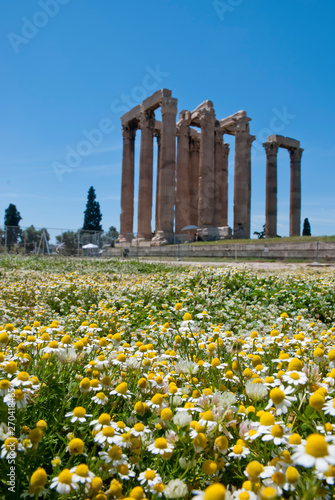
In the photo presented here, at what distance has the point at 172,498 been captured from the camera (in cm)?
163

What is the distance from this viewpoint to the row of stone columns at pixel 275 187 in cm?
3981

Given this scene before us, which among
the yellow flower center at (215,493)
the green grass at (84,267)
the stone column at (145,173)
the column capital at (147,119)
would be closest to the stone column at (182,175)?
the stone column at (145,173)

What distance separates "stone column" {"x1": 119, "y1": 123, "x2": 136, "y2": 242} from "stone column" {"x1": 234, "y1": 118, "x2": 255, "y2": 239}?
1093 cm

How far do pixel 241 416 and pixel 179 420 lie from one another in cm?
56

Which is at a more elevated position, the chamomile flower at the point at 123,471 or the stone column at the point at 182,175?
the stone column at the point at 182,175

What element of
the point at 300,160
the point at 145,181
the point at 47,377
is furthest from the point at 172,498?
the point at 300,160

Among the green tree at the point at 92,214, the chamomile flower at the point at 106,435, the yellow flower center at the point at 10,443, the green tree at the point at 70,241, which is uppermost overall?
the green tree at the point at 92,214

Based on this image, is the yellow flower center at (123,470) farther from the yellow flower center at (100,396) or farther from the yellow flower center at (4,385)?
the yellow flower center at (4,385)

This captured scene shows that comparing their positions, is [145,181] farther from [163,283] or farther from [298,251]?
[163,283]

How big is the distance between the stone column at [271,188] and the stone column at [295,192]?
2.86m

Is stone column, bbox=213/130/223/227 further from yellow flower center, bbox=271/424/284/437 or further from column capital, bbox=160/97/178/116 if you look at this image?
yellow flower center, bbox=271/424/284/437

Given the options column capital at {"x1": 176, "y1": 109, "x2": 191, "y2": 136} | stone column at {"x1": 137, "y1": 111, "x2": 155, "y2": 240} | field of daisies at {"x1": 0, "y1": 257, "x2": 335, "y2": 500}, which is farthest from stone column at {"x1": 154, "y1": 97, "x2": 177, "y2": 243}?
field of daisies at {"x1": 0, "y1": 257, "x2": 335, "y2": 500}

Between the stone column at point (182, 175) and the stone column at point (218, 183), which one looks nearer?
the stone column at point (182, 175)

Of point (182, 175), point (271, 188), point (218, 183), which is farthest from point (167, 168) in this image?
point (271, 188)
